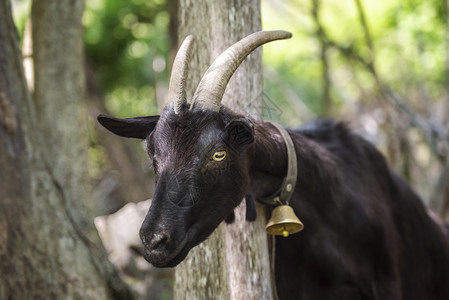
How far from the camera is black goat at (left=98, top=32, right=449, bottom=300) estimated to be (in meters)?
3.24

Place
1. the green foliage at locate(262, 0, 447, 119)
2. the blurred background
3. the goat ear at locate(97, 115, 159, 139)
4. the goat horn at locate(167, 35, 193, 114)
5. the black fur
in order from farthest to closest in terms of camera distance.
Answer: the green foliage at locate(262, 0, 447, 119), the blurred background, the goat ear at locate(97, 115, 159, 139), the goat horn at locate(167, 35, 193, 114), the black fur

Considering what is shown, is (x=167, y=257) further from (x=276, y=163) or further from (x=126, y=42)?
(x=126, y=42)

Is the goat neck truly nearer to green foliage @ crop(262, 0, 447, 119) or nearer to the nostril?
the nostril

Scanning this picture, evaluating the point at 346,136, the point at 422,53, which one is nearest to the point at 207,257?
the point at 346,136

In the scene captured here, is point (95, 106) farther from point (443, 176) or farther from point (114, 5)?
point (443, 176)

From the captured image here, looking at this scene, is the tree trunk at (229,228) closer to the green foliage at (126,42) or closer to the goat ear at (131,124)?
the goat ear at (131,124)

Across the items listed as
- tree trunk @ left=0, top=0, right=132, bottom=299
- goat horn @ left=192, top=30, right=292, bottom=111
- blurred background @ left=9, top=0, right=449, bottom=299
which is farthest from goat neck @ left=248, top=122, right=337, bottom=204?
blurred background @ left=9, top=0, right=449, bottom=299

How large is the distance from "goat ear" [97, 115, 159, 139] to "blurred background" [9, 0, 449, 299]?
4178 millimetres

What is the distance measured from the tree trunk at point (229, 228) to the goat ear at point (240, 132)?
2.73 feet

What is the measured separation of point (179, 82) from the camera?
3.41 m

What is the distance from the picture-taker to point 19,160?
5465mm

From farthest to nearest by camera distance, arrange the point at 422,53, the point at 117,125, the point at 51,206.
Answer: the point at 422,53 < the point at 51,206 < the point at 117,125

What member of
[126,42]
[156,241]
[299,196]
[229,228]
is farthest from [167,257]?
[126,42]

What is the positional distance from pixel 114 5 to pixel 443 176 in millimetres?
6082
